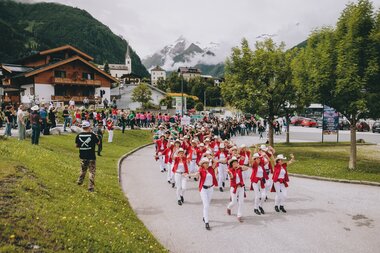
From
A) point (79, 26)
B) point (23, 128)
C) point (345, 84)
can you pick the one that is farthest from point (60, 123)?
point (79, 26)

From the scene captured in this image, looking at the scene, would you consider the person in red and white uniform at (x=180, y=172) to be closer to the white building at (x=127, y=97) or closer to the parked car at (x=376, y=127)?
the parked car at (x=376, y=127)

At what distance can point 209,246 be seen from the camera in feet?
27.3

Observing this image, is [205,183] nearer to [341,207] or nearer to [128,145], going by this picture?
[341,207]

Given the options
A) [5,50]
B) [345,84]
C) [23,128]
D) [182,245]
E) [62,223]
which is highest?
[5,50]

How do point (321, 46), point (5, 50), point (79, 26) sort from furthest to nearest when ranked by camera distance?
point (79, 26) → point (5, 50) → point (321, 46)

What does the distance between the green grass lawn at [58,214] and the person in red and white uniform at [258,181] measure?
3.97 metres

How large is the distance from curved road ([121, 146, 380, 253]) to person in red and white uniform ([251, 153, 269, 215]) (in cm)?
29

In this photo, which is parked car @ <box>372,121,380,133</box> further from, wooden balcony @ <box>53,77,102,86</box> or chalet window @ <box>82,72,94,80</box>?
chalet window @ <box>82,72,94,80</box>

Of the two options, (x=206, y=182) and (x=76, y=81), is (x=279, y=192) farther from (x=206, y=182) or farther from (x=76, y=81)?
(x=76, y=81)

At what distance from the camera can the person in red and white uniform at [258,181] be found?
36.5ft

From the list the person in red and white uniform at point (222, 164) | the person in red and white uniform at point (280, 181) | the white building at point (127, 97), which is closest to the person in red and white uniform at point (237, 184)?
the person in red and white uniform at point (280, 181)

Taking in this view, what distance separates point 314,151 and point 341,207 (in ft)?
49.4

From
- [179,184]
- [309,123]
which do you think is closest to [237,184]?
[179,184]

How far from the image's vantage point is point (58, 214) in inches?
317
